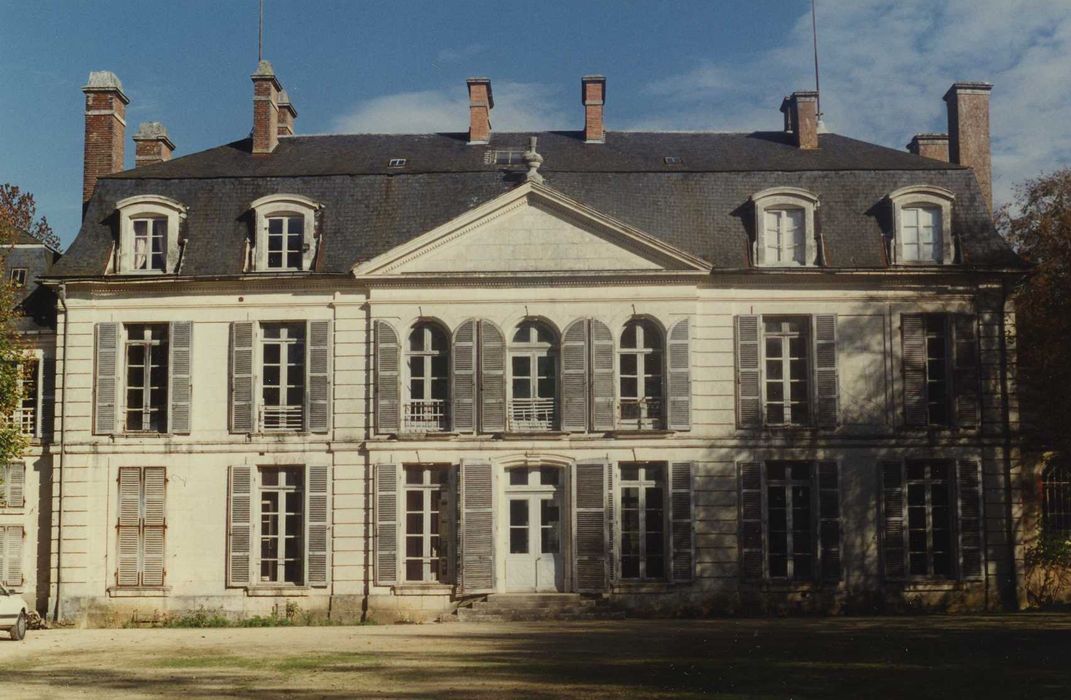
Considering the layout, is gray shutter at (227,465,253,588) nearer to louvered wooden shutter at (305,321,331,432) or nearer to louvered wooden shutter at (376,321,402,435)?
louvered wooden shutter at (305,321,331,432)

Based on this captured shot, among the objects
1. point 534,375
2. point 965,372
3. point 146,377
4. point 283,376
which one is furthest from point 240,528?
point 965,372

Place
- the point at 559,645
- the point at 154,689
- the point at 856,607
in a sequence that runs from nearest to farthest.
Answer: the point at 154,689 < the point at 559,645 < the point at 856,607

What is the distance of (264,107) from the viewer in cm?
2575

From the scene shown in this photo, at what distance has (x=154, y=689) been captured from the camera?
13477mm

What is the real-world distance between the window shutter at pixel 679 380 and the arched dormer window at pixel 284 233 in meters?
6.51

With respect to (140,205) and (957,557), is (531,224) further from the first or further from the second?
(957,557)

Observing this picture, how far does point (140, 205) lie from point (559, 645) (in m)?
11.4

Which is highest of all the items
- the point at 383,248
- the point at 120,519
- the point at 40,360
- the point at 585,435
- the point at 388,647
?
the point at 383,248

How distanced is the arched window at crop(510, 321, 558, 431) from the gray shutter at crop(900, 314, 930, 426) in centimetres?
607

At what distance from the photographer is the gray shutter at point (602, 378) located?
884 inches

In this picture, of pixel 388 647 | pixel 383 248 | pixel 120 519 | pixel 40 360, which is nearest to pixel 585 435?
pixel 383 248

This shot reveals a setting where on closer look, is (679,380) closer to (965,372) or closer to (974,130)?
(965,372)

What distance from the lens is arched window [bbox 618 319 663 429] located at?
893 inches

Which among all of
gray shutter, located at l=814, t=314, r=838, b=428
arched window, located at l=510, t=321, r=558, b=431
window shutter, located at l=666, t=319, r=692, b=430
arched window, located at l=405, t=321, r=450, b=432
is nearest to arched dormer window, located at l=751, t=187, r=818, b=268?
gray shutter, located at l=814, t=314, r=838, b=428
